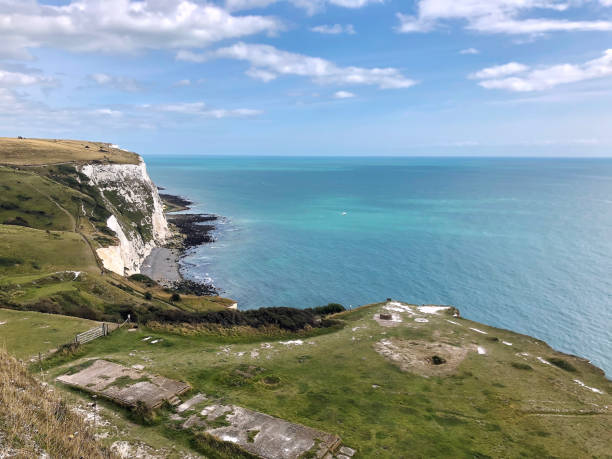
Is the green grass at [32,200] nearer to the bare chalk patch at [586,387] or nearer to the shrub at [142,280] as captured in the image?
the shrub at [142,280]

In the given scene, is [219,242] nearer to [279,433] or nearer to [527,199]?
[279,433]

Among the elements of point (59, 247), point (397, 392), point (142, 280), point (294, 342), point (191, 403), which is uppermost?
point (59, 247)

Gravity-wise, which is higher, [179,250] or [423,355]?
[423,355]

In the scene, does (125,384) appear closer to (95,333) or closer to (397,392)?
(95,333)

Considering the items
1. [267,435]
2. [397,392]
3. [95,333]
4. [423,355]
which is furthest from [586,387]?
[95,333]

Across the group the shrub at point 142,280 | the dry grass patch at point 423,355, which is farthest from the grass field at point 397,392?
the shrub at point 142,280

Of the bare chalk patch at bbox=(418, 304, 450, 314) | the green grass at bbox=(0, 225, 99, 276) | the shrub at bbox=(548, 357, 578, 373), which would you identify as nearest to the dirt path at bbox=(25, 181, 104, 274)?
the green grass at bbox=(0, 225, 99, 276)

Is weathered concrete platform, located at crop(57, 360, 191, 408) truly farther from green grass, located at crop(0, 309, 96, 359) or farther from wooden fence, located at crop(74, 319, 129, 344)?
green grass, located at crop(0, 309, 96, 359)
